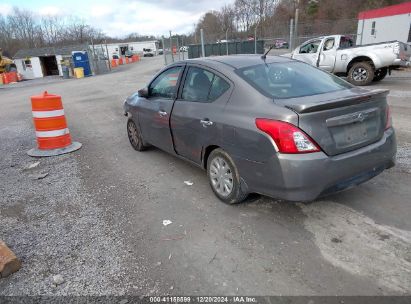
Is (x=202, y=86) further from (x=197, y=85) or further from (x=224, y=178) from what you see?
(x=224, y=178)

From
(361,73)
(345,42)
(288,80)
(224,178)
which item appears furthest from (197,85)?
(345,42)

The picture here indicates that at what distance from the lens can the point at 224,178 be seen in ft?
12.6

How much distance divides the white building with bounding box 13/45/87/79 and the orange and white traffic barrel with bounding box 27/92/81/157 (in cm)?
4451

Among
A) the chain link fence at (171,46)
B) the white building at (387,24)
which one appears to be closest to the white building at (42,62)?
the chain link fence at (171,46)

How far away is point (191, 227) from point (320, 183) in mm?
1412

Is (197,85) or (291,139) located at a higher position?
(197,85)

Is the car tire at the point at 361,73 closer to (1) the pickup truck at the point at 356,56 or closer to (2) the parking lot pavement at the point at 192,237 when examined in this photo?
(1) the pickup truck at the point at 356,56

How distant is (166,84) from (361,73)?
940cm

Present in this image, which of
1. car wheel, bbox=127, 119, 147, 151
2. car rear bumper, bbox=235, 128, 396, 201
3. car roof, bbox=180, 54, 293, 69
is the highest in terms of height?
car roof, bbox=180, 54, 293, 69

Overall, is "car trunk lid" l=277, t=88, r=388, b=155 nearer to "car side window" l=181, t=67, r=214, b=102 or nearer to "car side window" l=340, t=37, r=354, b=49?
"car side window" l=181, t=67, r=214, b=102

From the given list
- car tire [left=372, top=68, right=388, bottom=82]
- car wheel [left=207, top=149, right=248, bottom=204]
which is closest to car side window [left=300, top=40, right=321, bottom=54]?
car tire [left=372, top=68, right=388, bottom=82]

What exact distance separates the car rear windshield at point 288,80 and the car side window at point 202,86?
0.91 feet

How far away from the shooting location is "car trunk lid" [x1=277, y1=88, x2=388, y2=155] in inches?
117

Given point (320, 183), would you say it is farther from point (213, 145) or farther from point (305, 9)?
point (305, 9)
